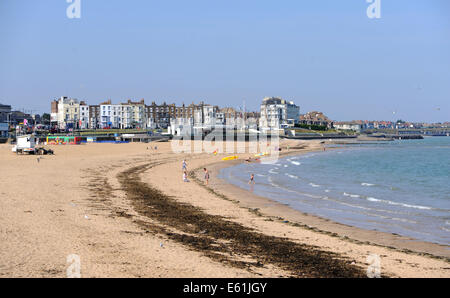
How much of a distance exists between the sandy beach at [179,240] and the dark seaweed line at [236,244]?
0.11ft

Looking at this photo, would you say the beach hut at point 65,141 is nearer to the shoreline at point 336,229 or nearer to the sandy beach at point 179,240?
the sandy beach at point 179,240

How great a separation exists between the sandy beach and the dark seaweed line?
0.03m

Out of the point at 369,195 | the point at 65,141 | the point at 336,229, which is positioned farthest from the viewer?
the point at 65,141

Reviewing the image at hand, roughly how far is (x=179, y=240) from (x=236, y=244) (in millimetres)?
1898

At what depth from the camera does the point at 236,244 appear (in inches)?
585

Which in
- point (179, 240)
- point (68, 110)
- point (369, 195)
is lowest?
point (369, 195)

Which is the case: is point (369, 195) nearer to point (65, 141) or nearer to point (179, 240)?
point (179, 240)

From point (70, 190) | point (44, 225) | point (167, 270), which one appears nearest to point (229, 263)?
point (167, 270)

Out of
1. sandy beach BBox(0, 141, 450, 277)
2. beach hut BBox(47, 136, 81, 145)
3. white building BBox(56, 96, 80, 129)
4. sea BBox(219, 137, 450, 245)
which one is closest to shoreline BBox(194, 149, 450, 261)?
sandy beach BBox(0, 141, 450, 277)

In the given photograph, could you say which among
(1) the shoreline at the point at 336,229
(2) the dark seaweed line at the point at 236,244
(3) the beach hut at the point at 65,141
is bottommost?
(1) the shoreline at the point at 336,229

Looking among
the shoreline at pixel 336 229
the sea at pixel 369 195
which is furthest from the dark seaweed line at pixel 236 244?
the sea at pixel 369 195

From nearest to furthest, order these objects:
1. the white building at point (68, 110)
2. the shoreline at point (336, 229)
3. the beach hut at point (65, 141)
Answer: the shoreline at point (336, 229), the beach hut at point (65, 141), the white building at point (68, 110)

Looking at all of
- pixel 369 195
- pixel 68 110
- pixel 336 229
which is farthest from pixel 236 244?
pixel 68 110

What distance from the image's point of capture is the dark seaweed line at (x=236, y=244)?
40.9 ft
